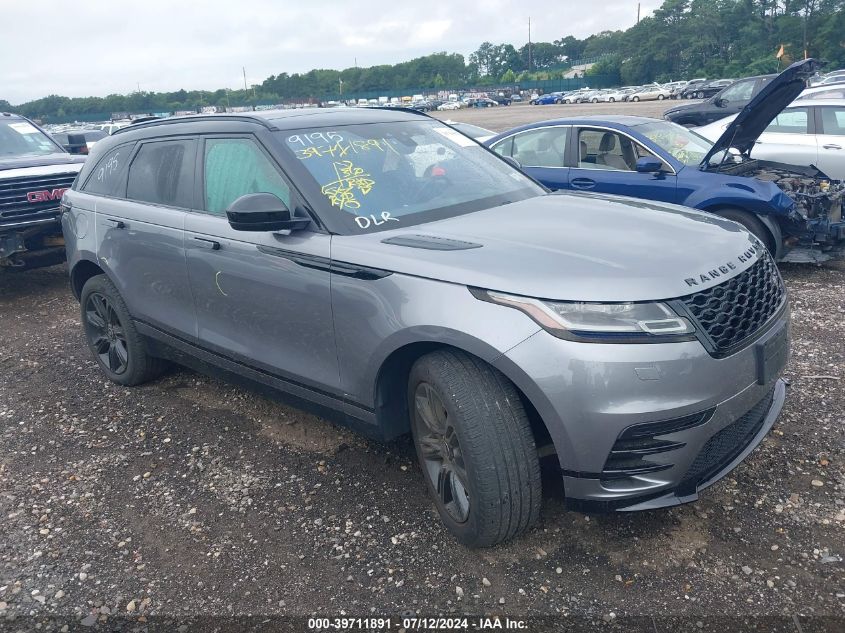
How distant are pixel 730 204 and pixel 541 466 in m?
4.74

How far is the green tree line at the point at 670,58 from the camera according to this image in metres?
71.3

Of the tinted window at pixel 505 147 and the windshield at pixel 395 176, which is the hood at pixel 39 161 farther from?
the windshield at pixel 395 176

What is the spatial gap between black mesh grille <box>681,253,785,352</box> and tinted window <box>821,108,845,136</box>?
6.80 m

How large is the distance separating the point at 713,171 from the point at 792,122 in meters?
2.85

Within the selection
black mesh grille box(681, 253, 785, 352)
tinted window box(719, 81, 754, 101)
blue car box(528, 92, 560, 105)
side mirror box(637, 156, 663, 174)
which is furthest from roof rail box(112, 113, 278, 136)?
blue car box(528, 92, 560, 105)

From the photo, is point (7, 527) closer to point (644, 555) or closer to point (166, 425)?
point (166, 425)

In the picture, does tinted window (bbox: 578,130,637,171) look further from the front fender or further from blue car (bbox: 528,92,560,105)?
blue car (bbox: 528,92,560,105)

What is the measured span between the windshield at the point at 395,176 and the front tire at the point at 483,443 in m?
0.88

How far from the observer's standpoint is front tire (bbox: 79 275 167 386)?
4711 millimetres

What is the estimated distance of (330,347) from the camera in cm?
320

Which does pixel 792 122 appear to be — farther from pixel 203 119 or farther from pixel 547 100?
pixel 547 100

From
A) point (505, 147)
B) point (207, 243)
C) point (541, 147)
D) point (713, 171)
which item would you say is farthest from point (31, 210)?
point (713, 171)

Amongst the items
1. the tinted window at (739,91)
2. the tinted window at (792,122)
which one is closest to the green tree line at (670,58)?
the tinted window at (739,91)

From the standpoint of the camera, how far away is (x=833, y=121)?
335 inches
